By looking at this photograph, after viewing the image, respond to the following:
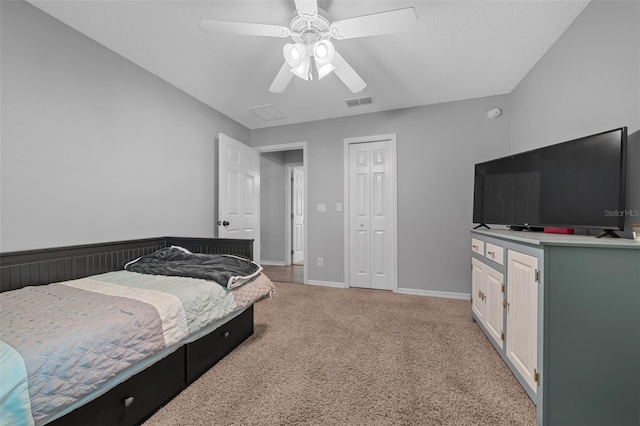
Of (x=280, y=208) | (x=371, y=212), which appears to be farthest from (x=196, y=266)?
(x=280, y=208)

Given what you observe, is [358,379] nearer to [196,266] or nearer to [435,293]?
[196,266]

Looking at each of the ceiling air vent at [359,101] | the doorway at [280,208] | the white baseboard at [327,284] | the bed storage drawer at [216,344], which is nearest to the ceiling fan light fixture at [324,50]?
the ceiling air vent at [359,101]

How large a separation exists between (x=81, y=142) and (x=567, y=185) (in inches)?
133

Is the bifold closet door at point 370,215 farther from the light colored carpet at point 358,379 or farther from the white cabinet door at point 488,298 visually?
the white cabinet door at point 488,298

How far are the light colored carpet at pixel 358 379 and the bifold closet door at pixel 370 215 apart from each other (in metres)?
0.99

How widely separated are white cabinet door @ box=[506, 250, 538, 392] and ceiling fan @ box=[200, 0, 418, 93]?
1.49 m

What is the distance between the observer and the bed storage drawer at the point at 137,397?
0.99 metres

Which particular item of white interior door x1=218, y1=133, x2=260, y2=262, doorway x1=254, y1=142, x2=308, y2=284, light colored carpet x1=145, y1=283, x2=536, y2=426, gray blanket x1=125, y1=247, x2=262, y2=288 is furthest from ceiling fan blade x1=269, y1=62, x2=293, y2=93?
doorway x1=254, y1=142, x2=308, y2=284

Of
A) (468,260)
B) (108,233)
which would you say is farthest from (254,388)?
(468,260)

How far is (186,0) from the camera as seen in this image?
1641 millimetres

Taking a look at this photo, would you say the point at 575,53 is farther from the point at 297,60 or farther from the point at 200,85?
the point at 200,85

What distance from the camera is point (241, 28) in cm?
156

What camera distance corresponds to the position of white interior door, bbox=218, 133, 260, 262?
10.5 feet

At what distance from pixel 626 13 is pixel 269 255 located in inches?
204
